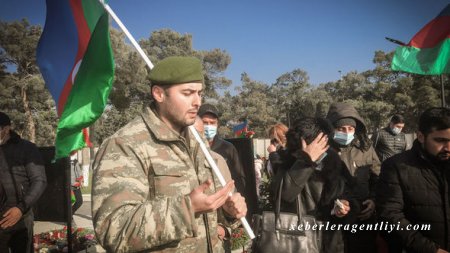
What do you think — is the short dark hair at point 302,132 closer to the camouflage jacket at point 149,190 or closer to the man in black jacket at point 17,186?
the camouflage jacket at point 149,190

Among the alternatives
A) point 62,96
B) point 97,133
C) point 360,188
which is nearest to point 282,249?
point 360,188

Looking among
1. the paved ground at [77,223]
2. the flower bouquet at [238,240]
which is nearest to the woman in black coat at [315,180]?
the flower bouquet at [238,240]

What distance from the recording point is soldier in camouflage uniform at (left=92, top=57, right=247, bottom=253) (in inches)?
53.5

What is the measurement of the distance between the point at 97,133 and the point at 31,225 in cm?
2678

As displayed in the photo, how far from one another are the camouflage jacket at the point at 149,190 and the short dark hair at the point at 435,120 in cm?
192

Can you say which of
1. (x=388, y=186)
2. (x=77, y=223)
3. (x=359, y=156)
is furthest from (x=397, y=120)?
(x=77, y=223)

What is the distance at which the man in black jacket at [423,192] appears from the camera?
2543mm

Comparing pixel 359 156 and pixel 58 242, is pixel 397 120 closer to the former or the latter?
pixel 359 156

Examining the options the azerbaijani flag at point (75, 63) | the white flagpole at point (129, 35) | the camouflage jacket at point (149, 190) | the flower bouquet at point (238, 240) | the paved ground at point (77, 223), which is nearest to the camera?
the camouflage jacket at point (149, 190)

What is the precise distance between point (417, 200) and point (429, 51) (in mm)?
3542

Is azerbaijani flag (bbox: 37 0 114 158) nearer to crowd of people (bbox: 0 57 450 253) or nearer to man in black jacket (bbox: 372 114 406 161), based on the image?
crowd of people (bbox: 0 57 450 253)

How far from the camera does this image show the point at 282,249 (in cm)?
239

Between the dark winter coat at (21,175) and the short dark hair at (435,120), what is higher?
the short dark hair at (435,120)

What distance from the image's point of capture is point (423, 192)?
2592 mm
